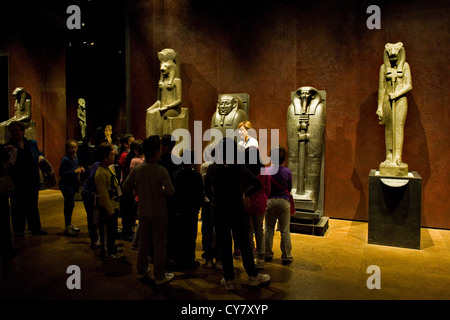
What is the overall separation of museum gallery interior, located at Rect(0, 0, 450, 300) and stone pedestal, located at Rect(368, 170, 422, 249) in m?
0.02

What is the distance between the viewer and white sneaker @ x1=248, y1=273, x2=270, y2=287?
3.10 metres

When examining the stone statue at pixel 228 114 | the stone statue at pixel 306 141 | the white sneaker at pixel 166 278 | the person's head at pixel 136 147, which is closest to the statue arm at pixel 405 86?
the stone statue at pixel 306 141

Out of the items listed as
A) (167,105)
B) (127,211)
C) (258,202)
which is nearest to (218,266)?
(258,202)

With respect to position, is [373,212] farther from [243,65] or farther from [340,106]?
[243,65]

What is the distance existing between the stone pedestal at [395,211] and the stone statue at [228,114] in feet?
7.08

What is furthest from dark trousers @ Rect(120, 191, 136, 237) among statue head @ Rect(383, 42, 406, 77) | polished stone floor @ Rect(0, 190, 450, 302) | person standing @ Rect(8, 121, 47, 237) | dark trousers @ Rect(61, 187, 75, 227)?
statue head @ Rect(383, 42, 406, 77)

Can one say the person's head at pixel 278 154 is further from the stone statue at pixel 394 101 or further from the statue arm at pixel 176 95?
the statue arm at pixel 176 95

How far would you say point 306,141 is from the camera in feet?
16.7

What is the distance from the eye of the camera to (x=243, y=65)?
252 inches

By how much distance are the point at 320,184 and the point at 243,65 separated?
2669 millimetres

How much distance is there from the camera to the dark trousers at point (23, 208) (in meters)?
4.52

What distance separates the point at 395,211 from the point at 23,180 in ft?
15.9

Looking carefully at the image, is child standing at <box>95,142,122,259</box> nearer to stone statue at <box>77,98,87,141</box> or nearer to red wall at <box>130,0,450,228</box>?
red wall at <box>130,0,450,228</box>

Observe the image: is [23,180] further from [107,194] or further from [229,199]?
[229,199]
